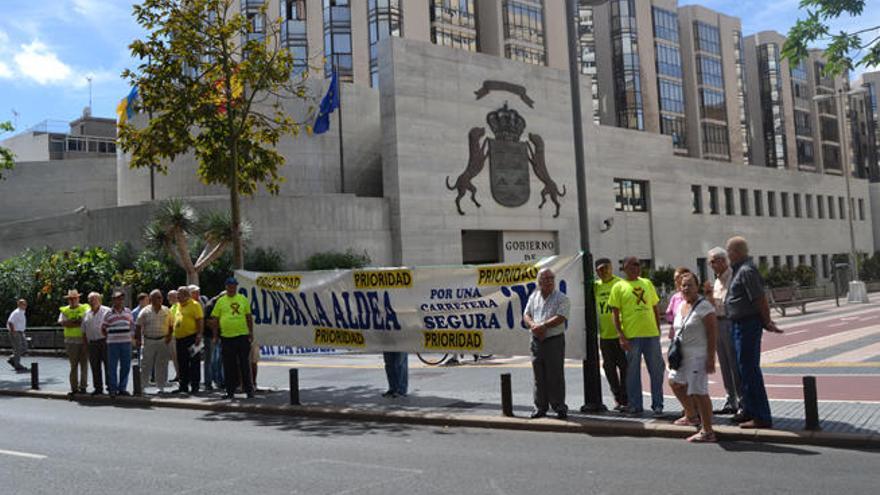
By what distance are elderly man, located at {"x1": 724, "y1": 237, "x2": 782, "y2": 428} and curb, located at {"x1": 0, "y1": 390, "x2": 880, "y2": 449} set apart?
0.87ft

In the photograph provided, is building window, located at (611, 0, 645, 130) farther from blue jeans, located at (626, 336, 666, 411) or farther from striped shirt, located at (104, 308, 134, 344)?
blue jeans, located at (626, 336, 666, 411)

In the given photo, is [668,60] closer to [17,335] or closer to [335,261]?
[335,261]

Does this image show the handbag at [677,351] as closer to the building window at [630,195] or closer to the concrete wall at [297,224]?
the concrete wall at [297,224]

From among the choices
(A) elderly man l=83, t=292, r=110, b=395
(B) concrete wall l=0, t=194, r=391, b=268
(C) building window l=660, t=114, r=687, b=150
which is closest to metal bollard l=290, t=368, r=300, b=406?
(A) elderly man l=83, t=292, r=110, b=395

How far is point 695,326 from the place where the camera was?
26.7 feet

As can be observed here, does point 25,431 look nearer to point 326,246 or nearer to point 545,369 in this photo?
point 545,369

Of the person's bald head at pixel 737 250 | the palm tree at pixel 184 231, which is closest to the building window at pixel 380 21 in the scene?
the palm tree at pixel 184 231

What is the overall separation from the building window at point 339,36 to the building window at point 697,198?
1010 inches

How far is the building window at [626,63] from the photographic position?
7179cm

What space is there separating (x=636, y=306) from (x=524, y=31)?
59.7m

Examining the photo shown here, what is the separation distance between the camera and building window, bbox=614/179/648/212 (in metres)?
46.5

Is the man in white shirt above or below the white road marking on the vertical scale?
above

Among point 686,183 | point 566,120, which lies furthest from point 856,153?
point 566,120

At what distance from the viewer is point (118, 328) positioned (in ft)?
45.0
